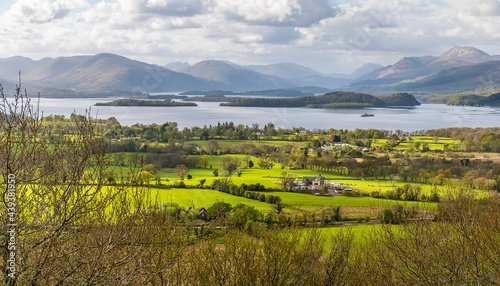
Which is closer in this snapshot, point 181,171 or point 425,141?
point 181,171

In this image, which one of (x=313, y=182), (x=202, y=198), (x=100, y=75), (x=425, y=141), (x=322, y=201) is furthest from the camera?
(x=100, y=75)

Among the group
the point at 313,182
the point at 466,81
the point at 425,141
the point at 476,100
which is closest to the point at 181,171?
the point at 313,182

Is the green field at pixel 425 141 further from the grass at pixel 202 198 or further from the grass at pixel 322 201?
the grass at pixel 202 198

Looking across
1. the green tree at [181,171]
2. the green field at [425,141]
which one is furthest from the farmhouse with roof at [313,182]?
the green field at [425,141]

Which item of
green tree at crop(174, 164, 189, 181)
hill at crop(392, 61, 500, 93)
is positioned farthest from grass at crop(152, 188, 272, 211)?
hill at crop(392, 61, 500, 93)

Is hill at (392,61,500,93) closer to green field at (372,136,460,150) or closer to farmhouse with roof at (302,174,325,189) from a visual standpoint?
green field at (372,136,460,150)

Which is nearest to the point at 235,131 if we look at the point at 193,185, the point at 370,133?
the point at 370,133

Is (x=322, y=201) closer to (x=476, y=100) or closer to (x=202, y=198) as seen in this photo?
(x=202, y=198)

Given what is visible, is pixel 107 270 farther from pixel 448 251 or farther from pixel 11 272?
pixel 448 251
